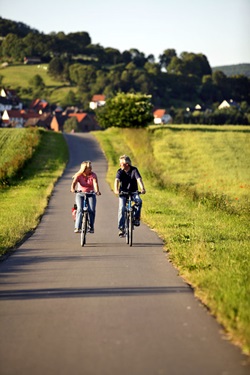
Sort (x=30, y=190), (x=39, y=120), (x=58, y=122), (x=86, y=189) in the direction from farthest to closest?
(x=39, y=120), (x=58, y=122), (x=30, y=190), (x=86, y=189)

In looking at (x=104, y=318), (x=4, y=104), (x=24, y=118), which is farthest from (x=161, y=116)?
(x=104, y=318)

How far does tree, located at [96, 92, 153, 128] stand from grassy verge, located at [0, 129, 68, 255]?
359 inches

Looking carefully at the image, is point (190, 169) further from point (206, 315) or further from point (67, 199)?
point (206, 315)

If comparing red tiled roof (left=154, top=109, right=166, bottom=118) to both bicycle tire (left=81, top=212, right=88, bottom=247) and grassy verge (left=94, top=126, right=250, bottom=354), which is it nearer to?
grassy verge (left=94, top=126, right=250, bottom=354)

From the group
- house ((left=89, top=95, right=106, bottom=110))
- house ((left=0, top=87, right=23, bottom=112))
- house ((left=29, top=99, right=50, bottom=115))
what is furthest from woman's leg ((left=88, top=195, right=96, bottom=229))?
house ((left=0, top=87, right=23, bottom=112))

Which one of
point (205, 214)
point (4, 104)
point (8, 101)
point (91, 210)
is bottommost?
point (4, 104)

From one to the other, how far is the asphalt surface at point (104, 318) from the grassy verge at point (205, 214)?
26 cm

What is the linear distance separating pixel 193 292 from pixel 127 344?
2.90 m

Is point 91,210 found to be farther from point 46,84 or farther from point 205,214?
point 46,84

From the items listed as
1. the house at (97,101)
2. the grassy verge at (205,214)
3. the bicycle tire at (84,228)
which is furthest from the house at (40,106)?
the bicycle tire at (84,228)

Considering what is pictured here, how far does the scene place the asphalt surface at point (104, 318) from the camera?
21.1 feet

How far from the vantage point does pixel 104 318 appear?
8.26 meters

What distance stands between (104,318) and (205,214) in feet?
43.8

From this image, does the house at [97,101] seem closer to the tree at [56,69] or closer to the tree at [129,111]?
the tree at [56,69]
